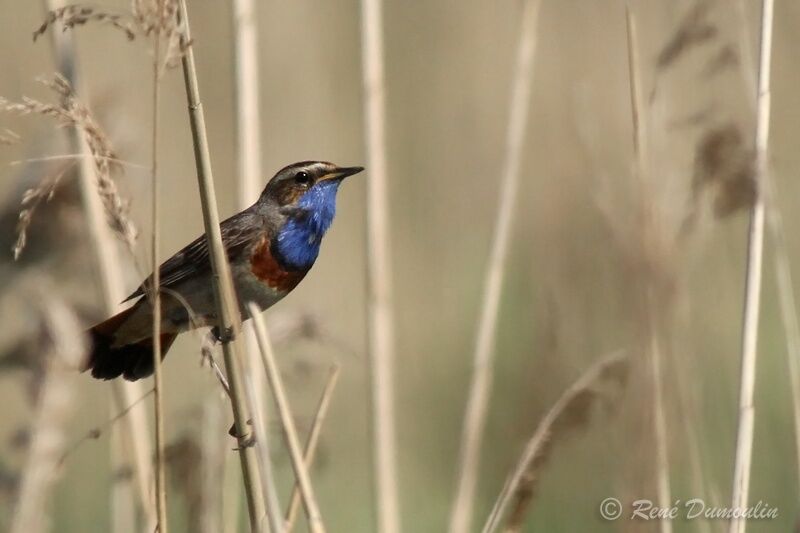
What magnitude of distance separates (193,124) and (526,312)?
2.97m

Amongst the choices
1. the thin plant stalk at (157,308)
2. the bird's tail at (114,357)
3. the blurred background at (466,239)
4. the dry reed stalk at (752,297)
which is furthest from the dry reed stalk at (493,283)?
the thin plant stalk at (157,308)

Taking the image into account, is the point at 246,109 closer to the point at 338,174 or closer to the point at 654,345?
the point at 338,174

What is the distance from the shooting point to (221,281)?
79.7 inches

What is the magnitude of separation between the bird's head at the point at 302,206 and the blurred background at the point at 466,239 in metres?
0.29

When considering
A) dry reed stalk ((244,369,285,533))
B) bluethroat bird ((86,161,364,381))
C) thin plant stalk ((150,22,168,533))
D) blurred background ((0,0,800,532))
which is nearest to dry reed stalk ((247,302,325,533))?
dry reed stalk ((244,369,285,533))

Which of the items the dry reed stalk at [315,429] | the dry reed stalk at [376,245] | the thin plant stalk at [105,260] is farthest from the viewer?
the dry reed stalk at [376,245]

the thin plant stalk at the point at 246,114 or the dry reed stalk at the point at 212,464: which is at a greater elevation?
the thin plant stalk at the point at 246,114

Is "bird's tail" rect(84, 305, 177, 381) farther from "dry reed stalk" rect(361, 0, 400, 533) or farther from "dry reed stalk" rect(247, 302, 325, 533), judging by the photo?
"dry reed stalk" rect(247, 302, 325, 533)

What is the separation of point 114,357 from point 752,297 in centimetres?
142

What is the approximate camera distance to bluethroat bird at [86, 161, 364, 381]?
3.10 meters

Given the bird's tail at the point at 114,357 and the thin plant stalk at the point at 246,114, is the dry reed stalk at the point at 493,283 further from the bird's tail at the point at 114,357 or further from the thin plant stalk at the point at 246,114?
the bird's tail at the point at 114,357

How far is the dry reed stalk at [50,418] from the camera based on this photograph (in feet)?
7.25

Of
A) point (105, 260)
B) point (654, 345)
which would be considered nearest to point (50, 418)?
point (105, 260)

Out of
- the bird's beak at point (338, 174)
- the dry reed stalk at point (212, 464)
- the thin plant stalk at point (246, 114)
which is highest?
the thin plant stalk at point (246, 114)
